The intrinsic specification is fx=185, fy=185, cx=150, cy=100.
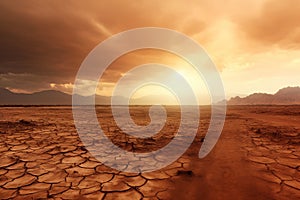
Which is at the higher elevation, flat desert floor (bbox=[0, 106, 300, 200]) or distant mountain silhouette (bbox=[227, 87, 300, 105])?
distant mountain silhouette (bbox=[227, 87, 300, 105])

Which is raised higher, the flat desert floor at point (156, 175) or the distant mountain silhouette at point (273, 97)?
the distant mountain silhouette at point (273, 97)

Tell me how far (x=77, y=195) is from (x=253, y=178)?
2.12 m

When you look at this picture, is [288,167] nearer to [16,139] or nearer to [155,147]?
[155,147]

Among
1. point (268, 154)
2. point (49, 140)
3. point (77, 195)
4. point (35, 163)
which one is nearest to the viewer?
point (77, 195)

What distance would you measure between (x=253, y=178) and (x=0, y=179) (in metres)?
3.20

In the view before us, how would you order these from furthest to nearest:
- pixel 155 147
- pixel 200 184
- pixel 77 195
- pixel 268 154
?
pixel 155 147 < pixel 268 154 < pixel 200 184 < pixel 77 195

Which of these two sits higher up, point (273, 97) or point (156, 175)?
point (273, 97)

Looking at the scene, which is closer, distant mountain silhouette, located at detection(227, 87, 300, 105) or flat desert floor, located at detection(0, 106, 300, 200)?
flat desert floor, located at detection(0, 106, 300, 200)

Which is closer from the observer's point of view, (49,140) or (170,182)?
(170,182)

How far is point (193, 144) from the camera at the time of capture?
4102mm

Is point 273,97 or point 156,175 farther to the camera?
point 273,97

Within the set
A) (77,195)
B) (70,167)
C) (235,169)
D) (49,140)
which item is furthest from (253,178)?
(49,140)

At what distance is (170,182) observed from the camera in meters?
2.29

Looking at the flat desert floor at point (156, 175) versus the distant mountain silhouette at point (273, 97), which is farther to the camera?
the distant mountain silhouette at point (273, 97)
